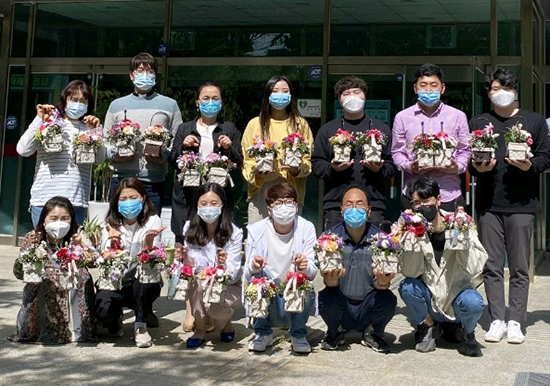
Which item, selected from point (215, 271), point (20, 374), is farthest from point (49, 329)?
point (215, 271)

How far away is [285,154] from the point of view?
18.8ft

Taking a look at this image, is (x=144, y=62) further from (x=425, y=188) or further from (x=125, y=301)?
(x=425, y=188)

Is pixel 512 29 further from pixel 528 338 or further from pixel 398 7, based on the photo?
pixel 528 338

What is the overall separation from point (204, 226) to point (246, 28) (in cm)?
595

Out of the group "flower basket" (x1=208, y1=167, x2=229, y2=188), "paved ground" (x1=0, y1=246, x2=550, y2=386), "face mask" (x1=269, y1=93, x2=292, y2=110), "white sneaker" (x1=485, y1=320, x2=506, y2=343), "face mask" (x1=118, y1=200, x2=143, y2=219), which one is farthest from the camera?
"face mask" (x1=269, y1=93, x2=292, y2=110)

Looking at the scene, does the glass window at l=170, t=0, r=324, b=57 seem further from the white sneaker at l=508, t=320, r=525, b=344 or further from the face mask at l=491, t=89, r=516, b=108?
the white sneaker at l=508, t=320, r=525, b=344

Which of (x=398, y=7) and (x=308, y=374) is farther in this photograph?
(x=398, y=7)

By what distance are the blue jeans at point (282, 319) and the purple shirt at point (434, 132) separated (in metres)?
1.30

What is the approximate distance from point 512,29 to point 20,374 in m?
7.53

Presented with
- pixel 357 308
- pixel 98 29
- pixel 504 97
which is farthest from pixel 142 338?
pixel 98 29

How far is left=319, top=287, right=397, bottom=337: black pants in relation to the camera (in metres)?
5.30

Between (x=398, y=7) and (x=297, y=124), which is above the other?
(x=398, y=7)

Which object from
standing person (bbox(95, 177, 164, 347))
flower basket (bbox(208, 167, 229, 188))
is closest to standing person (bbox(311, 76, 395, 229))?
flower basket (bbox(208, 167, 229, 188))

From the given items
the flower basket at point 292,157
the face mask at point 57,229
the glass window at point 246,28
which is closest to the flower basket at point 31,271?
the face mask at point 57,229
